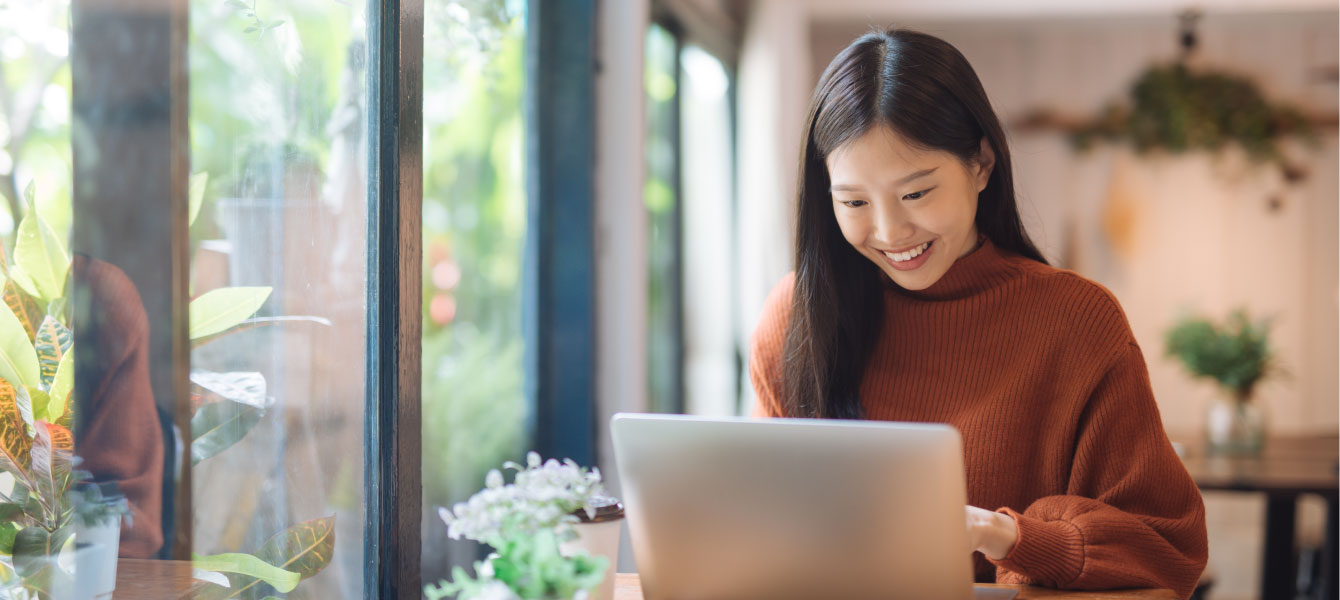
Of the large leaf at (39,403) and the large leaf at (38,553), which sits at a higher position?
the large leaf at (39,403)

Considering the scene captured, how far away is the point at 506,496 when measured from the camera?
1018 mm

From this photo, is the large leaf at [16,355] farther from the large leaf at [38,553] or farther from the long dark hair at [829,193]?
the long dark hair at [829,193]

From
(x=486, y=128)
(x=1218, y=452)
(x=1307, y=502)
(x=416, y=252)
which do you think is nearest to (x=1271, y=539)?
(x=1218, y=452)

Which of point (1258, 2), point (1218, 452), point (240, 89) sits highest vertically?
point (1258, 2)

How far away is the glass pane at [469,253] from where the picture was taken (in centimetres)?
→ 192

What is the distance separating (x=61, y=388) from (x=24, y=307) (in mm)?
77

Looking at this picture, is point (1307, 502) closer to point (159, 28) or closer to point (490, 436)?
point (490, 436)

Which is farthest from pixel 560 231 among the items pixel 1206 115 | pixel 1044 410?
pixel 1206 115

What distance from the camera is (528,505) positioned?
1019 millimetres

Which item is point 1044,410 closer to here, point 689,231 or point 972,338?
point 972,338

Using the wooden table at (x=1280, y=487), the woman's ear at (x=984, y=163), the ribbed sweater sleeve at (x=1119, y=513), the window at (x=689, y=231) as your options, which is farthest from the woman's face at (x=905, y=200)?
the wooden table at (x=1280, y=487)

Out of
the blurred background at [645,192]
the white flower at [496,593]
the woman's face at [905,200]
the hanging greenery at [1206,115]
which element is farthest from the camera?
the hanging greenery at [1206,115]

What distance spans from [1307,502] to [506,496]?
4565 millimetres

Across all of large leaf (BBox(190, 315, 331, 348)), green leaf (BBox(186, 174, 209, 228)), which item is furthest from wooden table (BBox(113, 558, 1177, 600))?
green leaf (BBox(186, 174, 209, 228))
